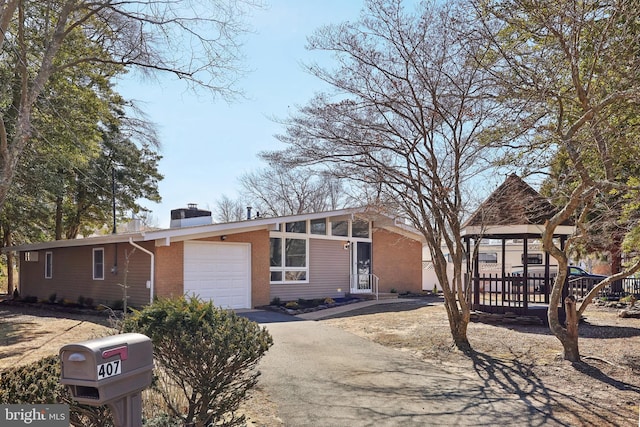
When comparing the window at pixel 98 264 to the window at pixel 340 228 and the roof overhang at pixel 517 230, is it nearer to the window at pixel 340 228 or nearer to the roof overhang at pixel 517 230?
the window at pixel 340 228

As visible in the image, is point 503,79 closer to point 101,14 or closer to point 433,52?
point 433,52

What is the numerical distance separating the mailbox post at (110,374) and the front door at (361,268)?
15.9 m

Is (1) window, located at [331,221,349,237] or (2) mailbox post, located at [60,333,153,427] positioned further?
(1) window, located at [331,221,349,237]

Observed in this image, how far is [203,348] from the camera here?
376 centimetres

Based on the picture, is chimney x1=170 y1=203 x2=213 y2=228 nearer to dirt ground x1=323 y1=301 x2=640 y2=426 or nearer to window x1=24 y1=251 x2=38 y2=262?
window x1=24 y1=251 x2=38 y2=262

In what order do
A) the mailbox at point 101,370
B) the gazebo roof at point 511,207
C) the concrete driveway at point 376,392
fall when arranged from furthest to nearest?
the gazebo roof at point 511,207
the concrete driveway at point 376,392
the mailbox at point 101,370

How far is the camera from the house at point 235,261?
44.2 ft

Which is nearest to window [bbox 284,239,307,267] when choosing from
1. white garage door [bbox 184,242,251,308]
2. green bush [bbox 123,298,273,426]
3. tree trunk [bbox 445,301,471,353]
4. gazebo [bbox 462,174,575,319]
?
white garage door [bbox 184,242,251,308]

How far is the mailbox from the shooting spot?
249 cm

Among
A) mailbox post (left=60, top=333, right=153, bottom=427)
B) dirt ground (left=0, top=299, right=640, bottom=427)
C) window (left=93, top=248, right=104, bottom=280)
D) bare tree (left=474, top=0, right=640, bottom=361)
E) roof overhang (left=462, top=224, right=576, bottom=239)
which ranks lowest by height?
dirt ground (left=0, top=299, right=640, bottom=427)

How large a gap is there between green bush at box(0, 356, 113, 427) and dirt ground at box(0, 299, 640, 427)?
1.81 m

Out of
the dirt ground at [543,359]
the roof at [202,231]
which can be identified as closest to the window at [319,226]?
the roof at [202,231]

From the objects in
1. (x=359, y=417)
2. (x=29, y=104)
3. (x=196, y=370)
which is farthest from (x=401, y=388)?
(x=29, y=104)

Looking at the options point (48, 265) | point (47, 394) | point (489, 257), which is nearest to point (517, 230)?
point (47, 394)
